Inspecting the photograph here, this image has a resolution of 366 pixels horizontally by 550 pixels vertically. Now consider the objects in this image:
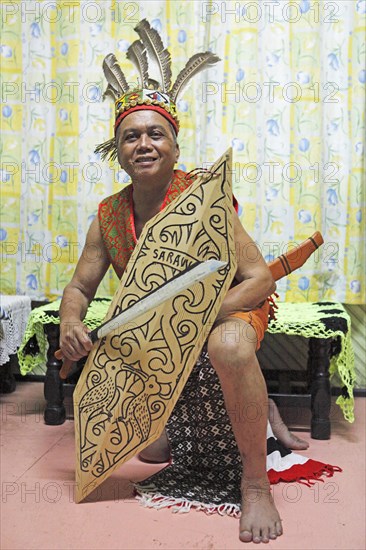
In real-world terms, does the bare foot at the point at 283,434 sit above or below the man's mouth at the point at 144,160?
below

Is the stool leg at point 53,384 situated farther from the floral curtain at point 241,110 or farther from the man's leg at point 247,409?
the man's leg at point 247,409

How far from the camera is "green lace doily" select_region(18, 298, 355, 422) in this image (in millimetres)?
2355

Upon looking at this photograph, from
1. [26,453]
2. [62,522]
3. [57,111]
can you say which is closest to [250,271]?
[62,522]

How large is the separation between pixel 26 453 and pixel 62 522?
59 centimetres

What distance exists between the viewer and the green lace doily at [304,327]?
2355mm

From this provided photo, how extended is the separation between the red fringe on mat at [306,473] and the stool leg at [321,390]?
0.96ft

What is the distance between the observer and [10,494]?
6.14 ft

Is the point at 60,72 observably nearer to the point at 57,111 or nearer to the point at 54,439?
the point at 57,111

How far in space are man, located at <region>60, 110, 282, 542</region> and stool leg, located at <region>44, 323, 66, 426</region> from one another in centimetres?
54

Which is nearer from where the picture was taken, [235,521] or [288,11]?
[235,521]

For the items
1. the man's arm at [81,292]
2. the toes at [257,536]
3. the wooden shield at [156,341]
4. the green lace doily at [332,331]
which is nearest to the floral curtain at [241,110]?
the green lace doily at [332,331]

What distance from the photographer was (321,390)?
2.39m

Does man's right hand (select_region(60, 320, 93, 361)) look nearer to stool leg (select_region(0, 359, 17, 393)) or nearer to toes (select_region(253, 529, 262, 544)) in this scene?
toes (select_region(253, 529, 262, 544))

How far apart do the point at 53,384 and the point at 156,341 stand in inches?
37.8
